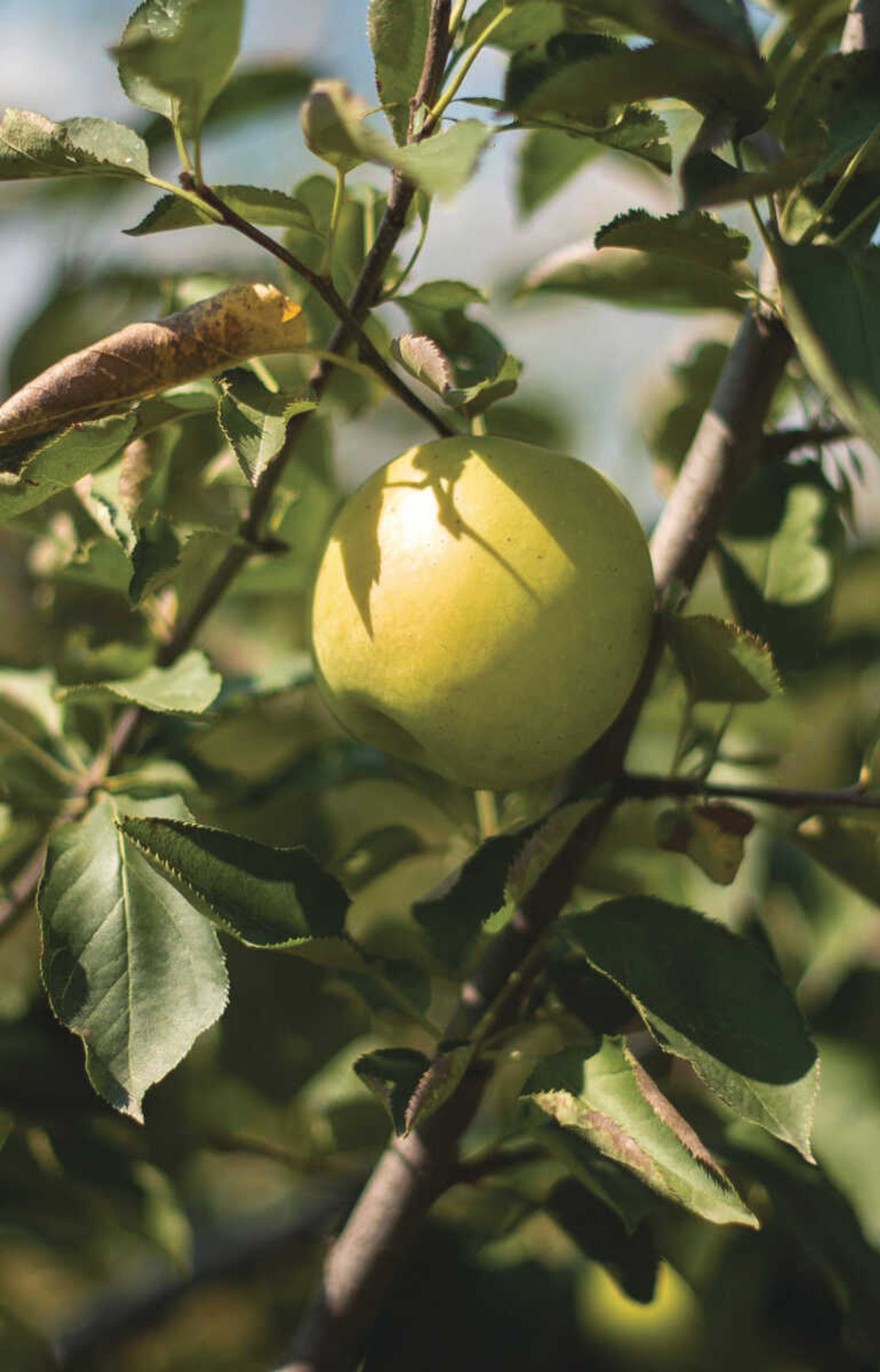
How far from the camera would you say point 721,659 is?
720 millimetres

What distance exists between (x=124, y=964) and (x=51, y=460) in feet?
1.02

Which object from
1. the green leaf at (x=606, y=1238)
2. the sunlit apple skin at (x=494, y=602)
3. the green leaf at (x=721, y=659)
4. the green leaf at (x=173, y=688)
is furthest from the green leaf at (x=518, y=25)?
the green leaf at (x=606, y=1238)

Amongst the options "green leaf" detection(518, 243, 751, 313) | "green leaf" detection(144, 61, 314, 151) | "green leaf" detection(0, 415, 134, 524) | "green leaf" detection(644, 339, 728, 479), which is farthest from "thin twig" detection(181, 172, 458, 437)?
"green leaf" detection(144, 61, 314, 151)

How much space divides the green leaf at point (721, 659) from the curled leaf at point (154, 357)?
0.30 metres

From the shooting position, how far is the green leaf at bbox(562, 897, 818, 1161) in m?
0.62

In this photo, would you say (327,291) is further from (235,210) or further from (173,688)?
(173,688)

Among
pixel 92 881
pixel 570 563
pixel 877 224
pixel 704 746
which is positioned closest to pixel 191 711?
pixel 92 881

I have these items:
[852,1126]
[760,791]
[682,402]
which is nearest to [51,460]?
[760,791]

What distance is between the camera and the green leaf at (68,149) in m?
0.59

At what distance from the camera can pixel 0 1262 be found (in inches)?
47.9

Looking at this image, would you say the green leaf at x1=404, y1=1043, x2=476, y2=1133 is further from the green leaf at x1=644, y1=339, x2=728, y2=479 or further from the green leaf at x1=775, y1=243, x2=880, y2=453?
the green leaf at x1=644, y1=339, x2=728, y2=479

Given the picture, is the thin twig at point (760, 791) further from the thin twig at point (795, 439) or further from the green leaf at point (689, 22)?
the green leaf at point (689, 22)

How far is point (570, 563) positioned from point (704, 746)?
31cm

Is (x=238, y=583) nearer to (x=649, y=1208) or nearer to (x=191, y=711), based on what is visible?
(x=191, y=711)
